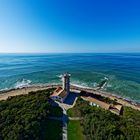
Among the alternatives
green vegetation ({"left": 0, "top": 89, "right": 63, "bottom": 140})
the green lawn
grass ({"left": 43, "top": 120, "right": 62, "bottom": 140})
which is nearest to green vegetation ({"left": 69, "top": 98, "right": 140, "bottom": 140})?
the green lawn

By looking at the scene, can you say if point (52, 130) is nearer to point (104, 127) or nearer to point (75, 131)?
point (75, 131)

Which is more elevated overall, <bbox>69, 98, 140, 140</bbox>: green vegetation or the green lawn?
<bbox>69, 98, 140, 140</bbox>: green vegetation

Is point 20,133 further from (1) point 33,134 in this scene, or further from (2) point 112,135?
(2) point 112,135

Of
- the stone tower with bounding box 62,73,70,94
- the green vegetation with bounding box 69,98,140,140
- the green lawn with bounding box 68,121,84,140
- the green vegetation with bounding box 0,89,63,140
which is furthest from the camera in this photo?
the stone tower with bounding box 62,73,70,94

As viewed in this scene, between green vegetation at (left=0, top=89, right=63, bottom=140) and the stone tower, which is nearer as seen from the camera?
green vegetation at (left=0, top=89, right=63, bottom=140)

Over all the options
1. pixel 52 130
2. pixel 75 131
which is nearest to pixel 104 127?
pixel 75 131

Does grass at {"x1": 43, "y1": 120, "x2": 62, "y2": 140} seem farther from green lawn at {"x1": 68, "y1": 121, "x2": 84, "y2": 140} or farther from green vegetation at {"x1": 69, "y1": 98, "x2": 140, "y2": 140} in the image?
green vegetation at {"x1": 69, "y1": 98, "x2": 140, "y2": 140}
